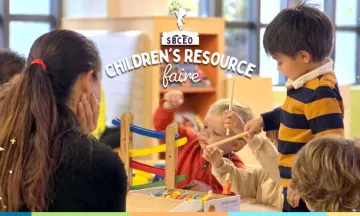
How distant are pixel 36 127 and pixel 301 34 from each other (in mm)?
603

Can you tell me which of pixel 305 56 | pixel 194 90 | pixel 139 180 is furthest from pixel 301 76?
pixel 194 90

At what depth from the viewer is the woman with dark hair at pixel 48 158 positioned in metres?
0.88

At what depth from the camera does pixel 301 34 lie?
1.32 m

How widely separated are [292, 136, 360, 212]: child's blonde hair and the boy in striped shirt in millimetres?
275

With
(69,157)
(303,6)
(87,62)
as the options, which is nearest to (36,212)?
(69,157)

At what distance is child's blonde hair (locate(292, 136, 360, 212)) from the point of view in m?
0.95

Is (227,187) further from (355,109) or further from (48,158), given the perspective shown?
(355,109)

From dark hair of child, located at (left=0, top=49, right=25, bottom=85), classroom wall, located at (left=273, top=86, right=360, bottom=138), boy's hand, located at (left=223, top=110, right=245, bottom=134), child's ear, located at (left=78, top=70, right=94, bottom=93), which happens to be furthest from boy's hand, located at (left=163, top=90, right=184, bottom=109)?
classroom wall, located at (left=273, top=86, right=360, bottom=138)

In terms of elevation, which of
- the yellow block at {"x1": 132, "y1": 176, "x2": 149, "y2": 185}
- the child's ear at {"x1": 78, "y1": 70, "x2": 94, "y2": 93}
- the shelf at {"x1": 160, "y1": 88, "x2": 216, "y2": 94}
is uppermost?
the child's ear at {"x1": 78, "y1": 70, "x2": 94, "y2": 93}

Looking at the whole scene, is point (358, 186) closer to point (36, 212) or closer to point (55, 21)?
point (36, 212)

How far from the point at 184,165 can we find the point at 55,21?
A: 146 cm

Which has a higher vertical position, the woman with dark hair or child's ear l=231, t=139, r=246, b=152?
the woman with dark hair

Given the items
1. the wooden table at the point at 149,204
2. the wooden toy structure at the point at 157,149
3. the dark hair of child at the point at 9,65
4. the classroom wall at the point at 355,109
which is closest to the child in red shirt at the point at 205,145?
the wooden toy structure at the point at 157,149

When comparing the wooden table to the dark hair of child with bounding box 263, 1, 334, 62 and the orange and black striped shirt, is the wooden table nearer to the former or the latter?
the orange and black striped shirt
